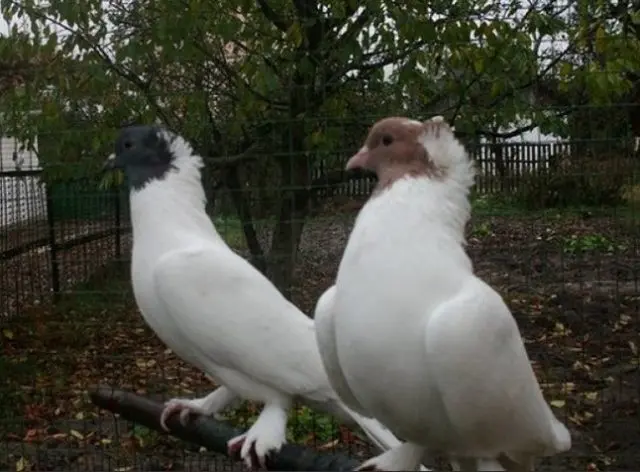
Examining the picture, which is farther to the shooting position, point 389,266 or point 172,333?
point 172,333

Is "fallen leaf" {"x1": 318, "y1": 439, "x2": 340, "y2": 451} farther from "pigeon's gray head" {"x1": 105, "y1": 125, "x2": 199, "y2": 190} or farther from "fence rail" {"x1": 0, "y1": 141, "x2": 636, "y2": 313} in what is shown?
"pigeon's gray head" {"x1": 105, "y1": 125, "x2": 199, "y2": 190}

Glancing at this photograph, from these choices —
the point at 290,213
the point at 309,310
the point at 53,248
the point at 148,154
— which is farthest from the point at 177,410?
the point at 53,248

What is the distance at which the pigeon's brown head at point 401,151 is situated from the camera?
1991mm

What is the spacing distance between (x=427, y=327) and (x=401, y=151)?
36cm

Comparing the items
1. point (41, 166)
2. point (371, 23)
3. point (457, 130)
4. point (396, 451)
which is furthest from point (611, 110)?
point (396, 451)

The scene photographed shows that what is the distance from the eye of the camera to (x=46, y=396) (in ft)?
16.5

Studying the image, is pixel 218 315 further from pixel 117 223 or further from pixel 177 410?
pixel 117 223

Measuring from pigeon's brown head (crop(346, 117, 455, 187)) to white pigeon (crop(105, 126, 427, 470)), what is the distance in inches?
26.6

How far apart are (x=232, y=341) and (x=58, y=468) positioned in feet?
7.32

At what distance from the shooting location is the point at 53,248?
575 cm

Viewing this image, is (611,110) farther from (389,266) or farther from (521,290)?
(389,266)

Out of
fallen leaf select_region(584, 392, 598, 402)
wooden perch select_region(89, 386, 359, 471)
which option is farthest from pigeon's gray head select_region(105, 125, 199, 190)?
fallen leaf select_region(584, 392, 598, 402)

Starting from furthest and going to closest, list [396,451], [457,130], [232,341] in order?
[457,130] → [232,341] → [396,451]

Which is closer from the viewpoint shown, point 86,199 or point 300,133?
point 300,133
